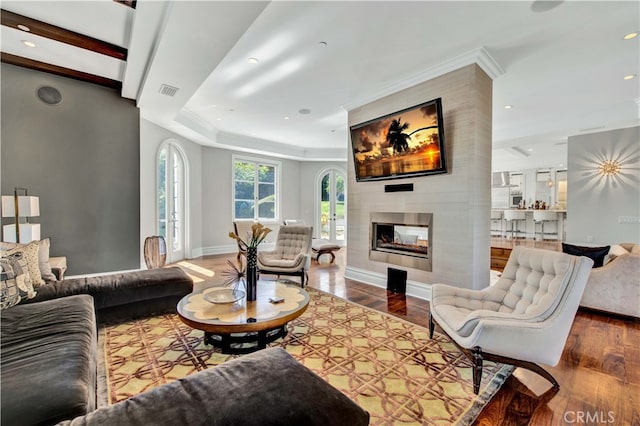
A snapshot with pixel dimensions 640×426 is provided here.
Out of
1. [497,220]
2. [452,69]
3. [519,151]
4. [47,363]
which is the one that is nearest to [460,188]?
[452,69]

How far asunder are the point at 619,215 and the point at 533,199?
19.9ft

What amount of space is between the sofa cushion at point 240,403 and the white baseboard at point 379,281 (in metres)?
3.02

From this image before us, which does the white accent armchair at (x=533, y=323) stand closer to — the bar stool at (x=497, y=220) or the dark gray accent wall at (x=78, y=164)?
the dark gray accent wall at (x=78, y=164)

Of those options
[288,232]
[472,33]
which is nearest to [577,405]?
[472,33]

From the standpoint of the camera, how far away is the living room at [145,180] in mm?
3500

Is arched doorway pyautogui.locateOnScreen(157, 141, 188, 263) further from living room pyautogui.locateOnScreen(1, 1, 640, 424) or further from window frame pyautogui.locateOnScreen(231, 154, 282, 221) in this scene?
window frame pyautogui.locateOnScreen(231, 154, 282, 221)

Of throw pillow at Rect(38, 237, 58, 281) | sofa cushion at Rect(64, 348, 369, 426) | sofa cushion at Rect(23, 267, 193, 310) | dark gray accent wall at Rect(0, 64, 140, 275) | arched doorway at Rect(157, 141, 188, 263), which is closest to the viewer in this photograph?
sofa cushion at Rect(64, 348, 369, 426)

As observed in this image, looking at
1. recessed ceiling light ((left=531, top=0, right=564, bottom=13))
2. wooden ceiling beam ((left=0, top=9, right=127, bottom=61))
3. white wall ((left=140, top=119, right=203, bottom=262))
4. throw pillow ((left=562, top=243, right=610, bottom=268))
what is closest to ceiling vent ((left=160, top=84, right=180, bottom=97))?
wooden ceiling beam ((left=0, top=9, right=127, bottom=61))

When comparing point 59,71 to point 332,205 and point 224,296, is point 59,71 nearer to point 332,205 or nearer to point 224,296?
point 224,296

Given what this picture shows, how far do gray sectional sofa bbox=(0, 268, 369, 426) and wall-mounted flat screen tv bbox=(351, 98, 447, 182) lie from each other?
316cm

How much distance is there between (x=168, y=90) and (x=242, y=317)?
345cm

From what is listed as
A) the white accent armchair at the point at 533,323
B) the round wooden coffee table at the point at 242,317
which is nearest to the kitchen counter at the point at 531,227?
the white accent armchair at the point at 533,323

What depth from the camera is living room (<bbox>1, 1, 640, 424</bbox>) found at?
11.5ft

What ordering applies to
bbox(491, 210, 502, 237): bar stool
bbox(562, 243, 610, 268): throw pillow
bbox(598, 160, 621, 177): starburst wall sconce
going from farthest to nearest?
bbox(491, 210, 502, 237): bar stool, bbox(598, 160, 621, 177): starburst wall sconce, bbox(562, 243, 610, 268): throw pillow
